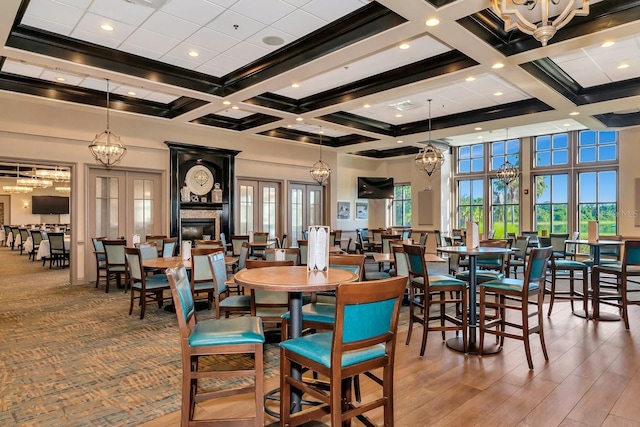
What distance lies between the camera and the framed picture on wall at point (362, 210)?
13500 millimetres

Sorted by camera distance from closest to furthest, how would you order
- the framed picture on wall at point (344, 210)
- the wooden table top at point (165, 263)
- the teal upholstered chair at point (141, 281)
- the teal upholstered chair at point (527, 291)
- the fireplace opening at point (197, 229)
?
the teal upholstered chair at point (527, 291)
the wooden table top at point (165, 263)
the teal upholstered chair at point (141, 281)
the fireplace opening at point (197, 229)
the framed picture on wall at point (344, 210)

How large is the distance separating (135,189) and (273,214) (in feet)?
11.7

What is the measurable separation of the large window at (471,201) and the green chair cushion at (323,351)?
11.1 m

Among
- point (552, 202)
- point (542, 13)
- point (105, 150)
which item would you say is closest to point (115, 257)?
point (105, 150)

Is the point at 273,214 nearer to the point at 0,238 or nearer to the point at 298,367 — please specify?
the point at 298,367

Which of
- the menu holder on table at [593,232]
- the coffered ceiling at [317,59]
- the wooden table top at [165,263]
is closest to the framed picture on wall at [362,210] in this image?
the coffered ceiling at [317,59]

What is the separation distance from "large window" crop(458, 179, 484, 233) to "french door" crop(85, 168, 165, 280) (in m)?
9.02

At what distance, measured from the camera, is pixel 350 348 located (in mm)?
1956

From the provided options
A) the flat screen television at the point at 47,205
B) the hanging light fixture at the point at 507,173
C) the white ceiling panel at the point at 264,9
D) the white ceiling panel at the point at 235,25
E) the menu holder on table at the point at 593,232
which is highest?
the white ceiling panel at the point at 235,25

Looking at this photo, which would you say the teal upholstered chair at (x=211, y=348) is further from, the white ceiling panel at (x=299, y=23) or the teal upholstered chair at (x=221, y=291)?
the white ceiling panel at (x=299, y=23)

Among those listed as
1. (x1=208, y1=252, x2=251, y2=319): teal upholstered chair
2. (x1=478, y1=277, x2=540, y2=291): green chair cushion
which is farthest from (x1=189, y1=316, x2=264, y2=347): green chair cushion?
(x1=478, y1=277, x2=540, y2=291): green chair cushion

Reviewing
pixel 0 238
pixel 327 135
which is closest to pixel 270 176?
pixel 327 135

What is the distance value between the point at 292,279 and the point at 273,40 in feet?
12.3

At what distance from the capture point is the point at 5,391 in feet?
9.71
